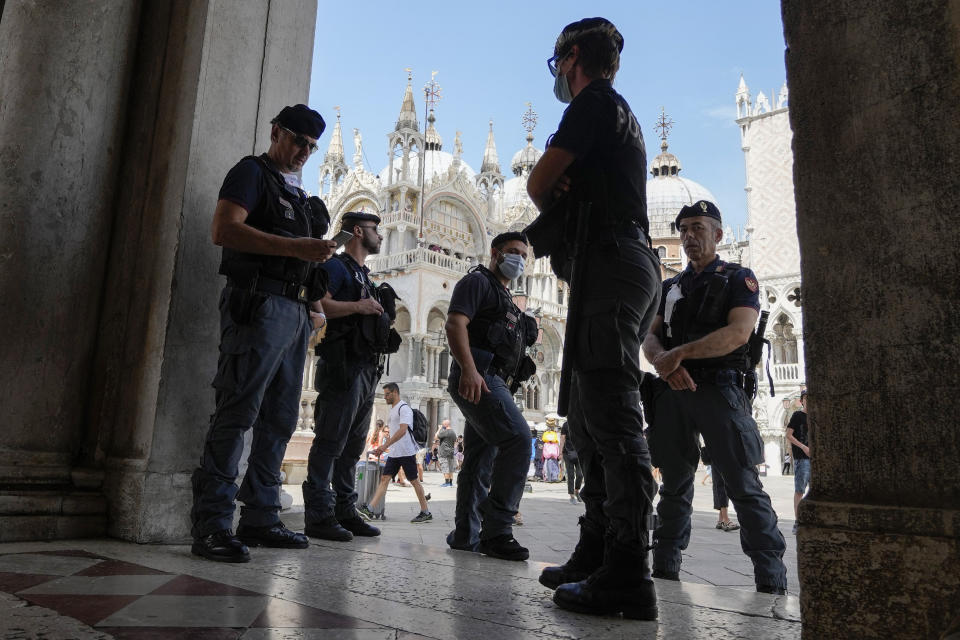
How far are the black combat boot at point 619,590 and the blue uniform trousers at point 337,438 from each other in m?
2.12

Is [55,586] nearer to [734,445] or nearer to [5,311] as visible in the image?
[5,311]

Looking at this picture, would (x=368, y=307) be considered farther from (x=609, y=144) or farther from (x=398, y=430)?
(x=398, y=430)

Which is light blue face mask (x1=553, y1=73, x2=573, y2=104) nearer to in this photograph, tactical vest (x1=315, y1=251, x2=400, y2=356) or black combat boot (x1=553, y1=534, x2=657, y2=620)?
black combat boot (x1=553, y1=534, x2=657, y2=620)

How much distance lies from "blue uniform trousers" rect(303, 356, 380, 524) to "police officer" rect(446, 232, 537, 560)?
607 millimetres

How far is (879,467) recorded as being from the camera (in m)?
1.43

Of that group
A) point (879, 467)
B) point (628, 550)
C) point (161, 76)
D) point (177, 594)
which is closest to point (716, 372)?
point (628, 550)

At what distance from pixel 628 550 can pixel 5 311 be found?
287 cm

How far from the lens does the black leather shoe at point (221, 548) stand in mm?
2605

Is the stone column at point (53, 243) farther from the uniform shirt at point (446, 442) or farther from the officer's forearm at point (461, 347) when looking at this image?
the uniform shirt at point (446, 442)

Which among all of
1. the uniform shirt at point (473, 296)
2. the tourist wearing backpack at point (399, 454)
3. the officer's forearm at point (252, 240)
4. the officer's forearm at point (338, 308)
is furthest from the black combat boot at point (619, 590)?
the tourist wearing backpack at point (399, 454)

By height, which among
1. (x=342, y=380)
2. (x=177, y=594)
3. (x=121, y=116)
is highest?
(x=121, y=116)

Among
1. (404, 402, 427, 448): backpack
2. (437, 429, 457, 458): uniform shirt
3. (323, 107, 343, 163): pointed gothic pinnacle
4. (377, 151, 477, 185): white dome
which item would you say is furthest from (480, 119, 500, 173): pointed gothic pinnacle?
(404, 402, 427, 448): backpack

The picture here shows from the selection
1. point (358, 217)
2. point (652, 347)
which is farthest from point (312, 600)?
point (358, 217)

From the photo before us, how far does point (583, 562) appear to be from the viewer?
2498mm
